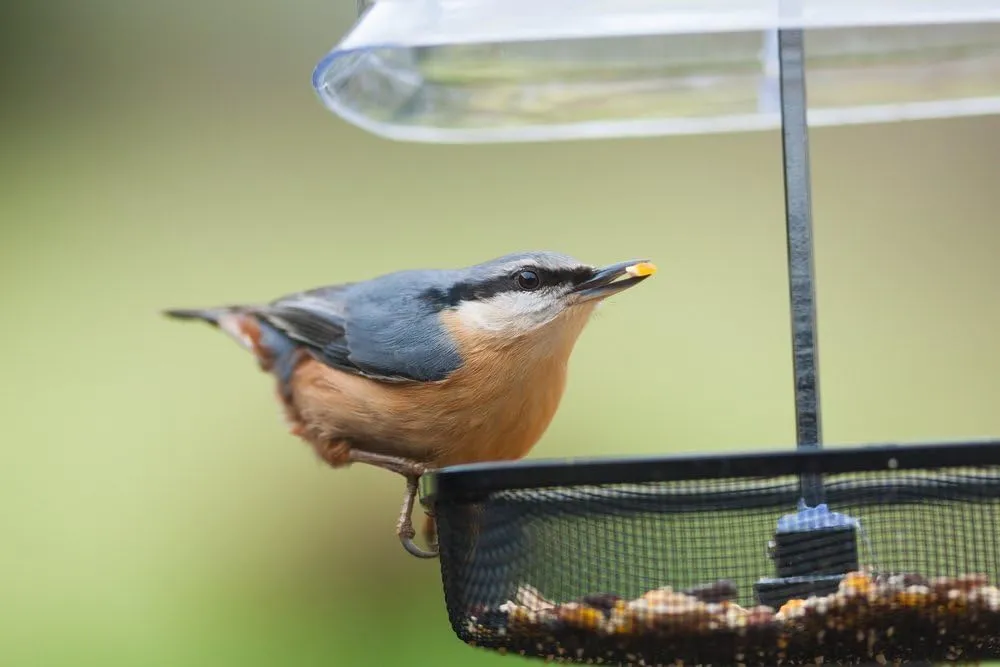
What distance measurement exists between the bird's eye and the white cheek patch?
0.01 m

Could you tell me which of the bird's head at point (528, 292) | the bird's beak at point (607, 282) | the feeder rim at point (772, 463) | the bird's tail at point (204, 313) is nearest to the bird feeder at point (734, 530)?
the feeder rim at point (772, 463)

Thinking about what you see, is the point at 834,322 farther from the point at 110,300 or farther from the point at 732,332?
the point at 110,300

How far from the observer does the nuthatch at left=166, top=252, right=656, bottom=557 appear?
215cm

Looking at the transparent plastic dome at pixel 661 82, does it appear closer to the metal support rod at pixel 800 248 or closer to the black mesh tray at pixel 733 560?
the metal support rod at pixel 800 248

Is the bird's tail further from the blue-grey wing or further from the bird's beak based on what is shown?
the bird's beak

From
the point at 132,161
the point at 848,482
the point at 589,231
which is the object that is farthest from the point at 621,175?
the point at 848,482

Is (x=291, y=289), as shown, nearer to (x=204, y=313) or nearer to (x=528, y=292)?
(x=204, y=313)

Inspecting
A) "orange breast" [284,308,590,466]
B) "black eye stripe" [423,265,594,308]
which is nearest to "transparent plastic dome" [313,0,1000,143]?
"black eye stripe" [423,265,594,308]

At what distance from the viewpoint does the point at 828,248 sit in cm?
363

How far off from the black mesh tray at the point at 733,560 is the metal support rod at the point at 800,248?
16 centimetres

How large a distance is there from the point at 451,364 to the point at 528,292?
0.19 meters

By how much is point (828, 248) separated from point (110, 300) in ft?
7.10

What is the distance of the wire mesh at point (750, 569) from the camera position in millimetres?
1341

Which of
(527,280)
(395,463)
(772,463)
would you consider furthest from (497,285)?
(772,463)
